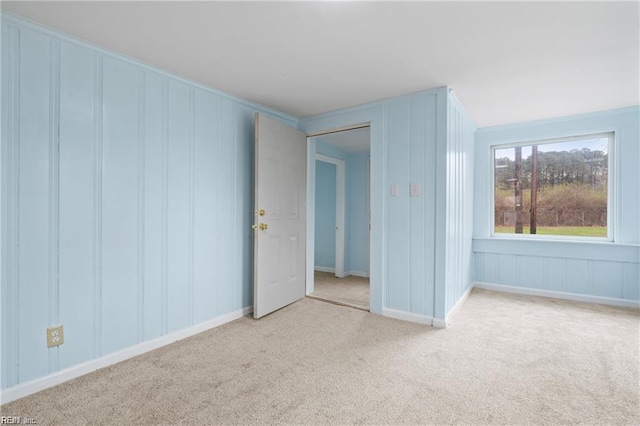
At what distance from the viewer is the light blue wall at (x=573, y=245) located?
345cm

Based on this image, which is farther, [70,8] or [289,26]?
[289,26]

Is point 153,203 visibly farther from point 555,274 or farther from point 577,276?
point 577,276

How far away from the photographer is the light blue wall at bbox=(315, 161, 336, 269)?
18.1 feet

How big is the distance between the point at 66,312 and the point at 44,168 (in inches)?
36.1

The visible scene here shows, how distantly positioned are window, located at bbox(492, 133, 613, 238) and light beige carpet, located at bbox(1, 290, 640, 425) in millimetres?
1324

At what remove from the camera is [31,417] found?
63.9 inches

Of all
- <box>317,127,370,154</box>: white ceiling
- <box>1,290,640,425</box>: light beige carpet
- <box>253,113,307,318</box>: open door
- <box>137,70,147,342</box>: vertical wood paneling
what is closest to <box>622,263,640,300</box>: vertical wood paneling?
<box>1,290,640,425</box>: light beige carpet

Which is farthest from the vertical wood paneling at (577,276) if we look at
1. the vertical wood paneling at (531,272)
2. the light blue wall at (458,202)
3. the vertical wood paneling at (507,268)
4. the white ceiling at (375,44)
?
the white ceiling at (375,44)

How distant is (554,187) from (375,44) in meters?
Result: 3.35

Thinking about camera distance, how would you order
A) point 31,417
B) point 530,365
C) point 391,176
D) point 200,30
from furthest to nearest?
point 391,176
point 530,365
point 200,30
point 31,417

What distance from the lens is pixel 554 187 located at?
397cm

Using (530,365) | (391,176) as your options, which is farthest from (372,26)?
(530,365)

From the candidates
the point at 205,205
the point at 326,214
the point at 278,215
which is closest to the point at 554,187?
the point at 326,214

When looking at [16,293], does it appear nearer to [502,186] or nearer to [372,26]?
[372,26]
